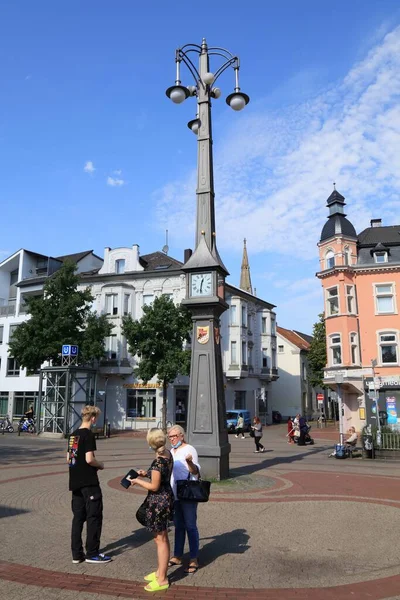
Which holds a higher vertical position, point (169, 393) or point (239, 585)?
point (169, 393)

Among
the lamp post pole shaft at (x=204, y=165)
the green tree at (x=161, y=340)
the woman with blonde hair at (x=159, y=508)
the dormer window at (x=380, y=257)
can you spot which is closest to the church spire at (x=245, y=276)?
the green tree at (x=161, y=340)

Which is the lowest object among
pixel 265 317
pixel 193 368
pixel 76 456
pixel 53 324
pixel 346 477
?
pixel 346 477

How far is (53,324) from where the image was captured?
33.0m

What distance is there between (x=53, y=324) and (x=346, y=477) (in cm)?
2410

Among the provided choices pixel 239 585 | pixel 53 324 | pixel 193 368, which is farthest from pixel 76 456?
pixel 53 324

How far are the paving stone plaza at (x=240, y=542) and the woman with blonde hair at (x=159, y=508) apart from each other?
165 millimetres

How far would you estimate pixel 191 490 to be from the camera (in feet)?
17.8

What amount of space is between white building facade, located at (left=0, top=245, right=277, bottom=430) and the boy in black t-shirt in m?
31.9

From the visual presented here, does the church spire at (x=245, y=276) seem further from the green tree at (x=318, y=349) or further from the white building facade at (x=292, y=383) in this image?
the green tree at (x=318, y=349)

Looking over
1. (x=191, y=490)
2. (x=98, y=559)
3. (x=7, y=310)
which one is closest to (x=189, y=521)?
(x=191, y=490)

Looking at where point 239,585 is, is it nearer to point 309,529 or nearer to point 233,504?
point 309,529

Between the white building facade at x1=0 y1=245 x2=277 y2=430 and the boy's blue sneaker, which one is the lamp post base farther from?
the white building facade at x1=0 y1=245 x2=277 y2=430

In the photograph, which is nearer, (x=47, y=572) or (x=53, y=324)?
(x=47, y=572)

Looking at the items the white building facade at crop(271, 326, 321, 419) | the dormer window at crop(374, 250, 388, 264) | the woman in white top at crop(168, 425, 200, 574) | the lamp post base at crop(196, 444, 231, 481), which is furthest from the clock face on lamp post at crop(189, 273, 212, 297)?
the white building facade at crop(271, 326, 321, 419)
